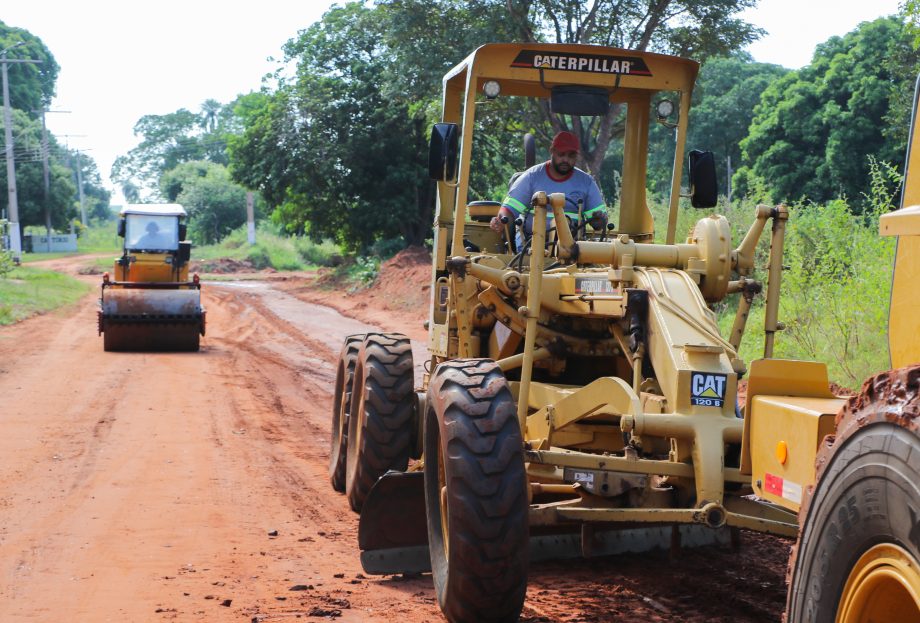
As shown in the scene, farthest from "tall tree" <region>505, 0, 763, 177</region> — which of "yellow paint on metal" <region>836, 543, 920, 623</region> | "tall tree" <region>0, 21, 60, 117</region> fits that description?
"tall tree" <region>0, 21, 60, 117</region>

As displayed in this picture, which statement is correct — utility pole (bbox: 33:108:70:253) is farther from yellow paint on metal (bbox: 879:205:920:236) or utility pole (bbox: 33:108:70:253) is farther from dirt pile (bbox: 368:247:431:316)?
yellow paint on metal (bbox: 879:205:920:236)

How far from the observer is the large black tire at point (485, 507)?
4965mm

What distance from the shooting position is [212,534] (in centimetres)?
724

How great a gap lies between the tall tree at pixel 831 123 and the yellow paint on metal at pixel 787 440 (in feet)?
66.9

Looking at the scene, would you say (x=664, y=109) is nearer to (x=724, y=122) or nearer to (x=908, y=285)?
(x=908, y=285)

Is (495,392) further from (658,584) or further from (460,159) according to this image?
(460,159)

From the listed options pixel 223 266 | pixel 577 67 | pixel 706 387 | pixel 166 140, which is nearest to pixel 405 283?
pixel 577 67

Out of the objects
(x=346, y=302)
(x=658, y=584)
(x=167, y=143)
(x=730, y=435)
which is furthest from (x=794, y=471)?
(x=167, y=143)

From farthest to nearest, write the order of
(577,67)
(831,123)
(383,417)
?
(831,123)
(383,417)
(577,67)

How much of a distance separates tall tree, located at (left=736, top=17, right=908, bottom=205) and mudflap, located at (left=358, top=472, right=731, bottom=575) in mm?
18474

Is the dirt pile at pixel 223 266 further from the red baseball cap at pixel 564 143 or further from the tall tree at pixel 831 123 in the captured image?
the red baseball cap at pixel 564 143

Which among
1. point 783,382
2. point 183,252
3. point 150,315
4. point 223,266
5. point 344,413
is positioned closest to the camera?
point 783,382

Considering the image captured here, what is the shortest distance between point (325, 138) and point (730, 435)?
30.6m

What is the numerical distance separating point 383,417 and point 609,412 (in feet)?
7.84
